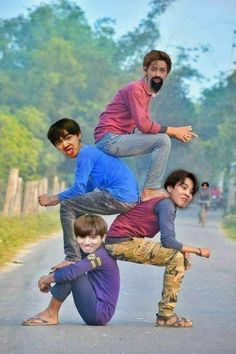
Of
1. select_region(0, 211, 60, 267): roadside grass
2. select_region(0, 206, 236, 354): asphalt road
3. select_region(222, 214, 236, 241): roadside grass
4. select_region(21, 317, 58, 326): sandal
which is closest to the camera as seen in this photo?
select_region(0, 206, 236, 354): asphalt road

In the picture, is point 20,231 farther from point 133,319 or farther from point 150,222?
point 150,222

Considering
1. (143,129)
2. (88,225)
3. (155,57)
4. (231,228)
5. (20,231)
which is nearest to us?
(88,225)

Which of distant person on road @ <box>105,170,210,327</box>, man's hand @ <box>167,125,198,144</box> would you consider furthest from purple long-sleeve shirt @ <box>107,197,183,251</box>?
man's hand @ <box>167,125,198,144</box>

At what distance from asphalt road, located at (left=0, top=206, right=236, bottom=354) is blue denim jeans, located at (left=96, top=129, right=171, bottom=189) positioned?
1115 millimetres

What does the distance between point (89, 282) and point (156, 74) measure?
63.7 inches

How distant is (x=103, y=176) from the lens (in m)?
8.77

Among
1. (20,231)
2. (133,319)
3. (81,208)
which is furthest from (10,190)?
(81,208)

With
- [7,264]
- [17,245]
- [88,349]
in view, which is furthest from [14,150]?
[88,349]

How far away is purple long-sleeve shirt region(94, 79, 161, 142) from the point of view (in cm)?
871

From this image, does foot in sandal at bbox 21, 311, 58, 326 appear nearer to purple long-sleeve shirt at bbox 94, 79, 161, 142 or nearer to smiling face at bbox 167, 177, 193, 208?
smiling face at bbox 167, 177, 193, 208

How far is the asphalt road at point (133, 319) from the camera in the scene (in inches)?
301

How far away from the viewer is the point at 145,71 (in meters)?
8.95

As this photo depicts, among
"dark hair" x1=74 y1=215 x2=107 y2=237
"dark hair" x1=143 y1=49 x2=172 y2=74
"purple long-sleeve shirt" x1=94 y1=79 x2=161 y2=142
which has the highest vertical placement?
"dark hair" x1=143 y1=49 x2=172 y2=74

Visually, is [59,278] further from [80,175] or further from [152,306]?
[152,306]
